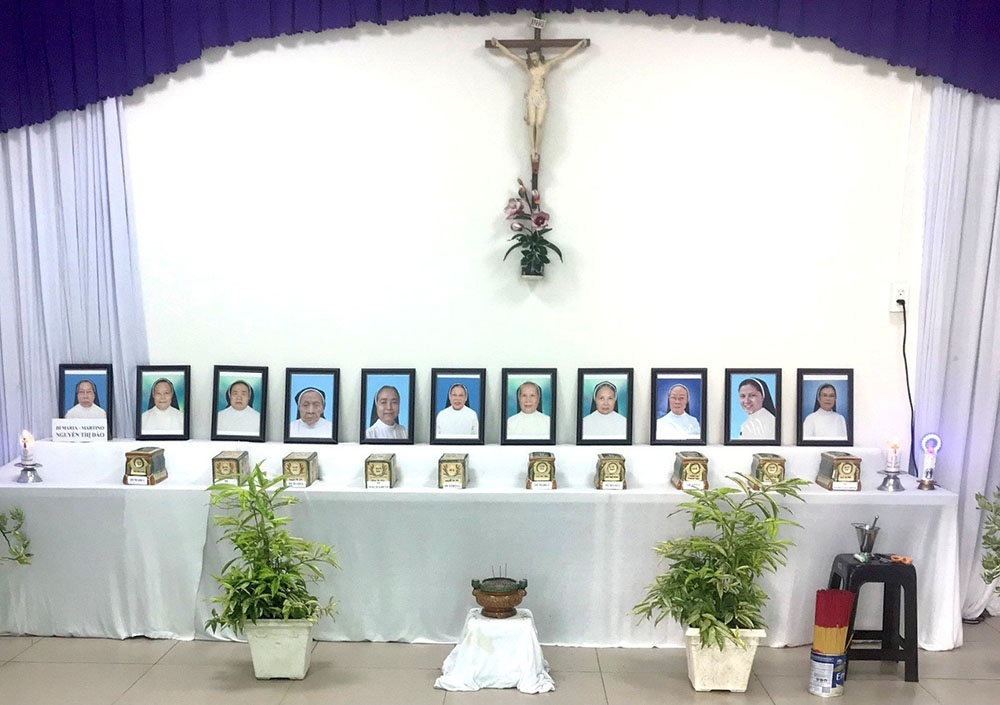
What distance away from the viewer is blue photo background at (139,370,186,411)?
14.4ft

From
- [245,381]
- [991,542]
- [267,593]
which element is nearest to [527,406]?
[245,381]

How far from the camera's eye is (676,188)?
4309 millimetres

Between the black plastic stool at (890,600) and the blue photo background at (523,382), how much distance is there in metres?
1.42

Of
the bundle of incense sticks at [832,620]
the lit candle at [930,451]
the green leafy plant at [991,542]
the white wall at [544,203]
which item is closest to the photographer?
the bundle of incense sticks at [832,620]

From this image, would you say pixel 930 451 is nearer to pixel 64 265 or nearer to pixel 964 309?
pixel 964 309

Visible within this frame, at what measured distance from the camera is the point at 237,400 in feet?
14.4

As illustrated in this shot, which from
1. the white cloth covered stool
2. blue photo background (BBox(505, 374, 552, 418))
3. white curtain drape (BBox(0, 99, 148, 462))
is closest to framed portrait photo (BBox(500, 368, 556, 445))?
blue photo background (BBox(505, 374, 552, 418))

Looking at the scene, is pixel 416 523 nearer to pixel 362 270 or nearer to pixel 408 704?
pixel 408 704

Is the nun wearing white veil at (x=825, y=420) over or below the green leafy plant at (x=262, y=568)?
over

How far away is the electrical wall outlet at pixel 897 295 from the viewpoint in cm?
430

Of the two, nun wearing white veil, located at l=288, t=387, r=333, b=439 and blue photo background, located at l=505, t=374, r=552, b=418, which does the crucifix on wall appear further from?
nun wearing white veil, located at l=288, t=387, r=333, b=439

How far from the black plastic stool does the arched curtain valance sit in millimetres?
2161

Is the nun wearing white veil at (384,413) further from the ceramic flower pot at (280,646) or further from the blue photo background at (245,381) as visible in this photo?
the ceramic flower pot at (280,646)

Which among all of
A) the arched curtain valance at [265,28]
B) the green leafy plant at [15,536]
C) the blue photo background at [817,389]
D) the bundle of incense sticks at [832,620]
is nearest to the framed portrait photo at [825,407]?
the blue photo background at [817,389]
